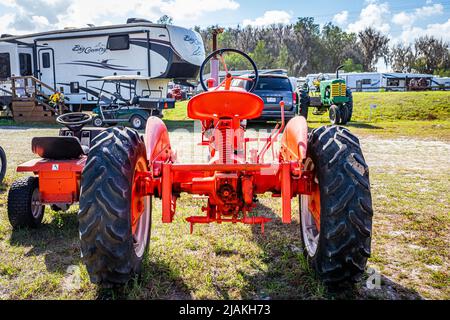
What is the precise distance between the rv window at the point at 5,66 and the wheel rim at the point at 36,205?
1695cm

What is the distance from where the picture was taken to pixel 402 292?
295cm

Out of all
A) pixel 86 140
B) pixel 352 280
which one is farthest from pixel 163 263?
pixel 86 140

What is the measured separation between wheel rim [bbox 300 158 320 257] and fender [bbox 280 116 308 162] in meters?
0.17

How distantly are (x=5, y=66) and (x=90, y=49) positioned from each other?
183 inches

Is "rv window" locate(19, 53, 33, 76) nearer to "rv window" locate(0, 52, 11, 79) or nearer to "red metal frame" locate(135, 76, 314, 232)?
"rv window" locate(0, 52, 11, 79)

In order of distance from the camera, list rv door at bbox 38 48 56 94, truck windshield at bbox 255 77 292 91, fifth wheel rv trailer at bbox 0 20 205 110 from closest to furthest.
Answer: truck windshield at bbox 255 77 292 91, fifth wheel rv trailer at bbox 0 20 205 110, rv door at bbox 38 48 56 94

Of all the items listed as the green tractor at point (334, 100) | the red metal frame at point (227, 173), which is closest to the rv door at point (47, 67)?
the green tractor at point (334, 100)

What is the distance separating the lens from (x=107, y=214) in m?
2.54

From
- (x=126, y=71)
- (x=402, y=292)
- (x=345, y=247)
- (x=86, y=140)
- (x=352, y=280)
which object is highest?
(x=126, y=71)

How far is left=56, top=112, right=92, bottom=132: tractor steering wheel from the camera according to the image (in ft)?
15.8

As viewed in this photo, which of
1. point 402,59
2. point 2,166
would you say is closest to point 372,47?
point 402,59

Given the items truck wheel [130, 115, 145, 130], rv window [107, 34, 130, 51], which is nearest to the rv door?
rv window [107, 34, 130, 51]
